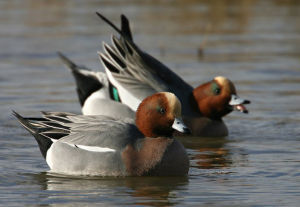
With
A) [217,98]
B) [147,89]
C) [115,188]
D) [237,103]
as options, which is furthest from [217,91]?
[115,188]

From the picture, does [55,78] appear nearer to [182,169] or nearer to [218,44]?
[218,44]

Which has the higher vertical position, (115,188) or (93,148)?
(93,148)

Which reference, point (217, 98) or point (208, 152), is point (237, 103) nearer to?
point (217, 98)

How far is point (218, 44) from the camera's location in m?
14.5

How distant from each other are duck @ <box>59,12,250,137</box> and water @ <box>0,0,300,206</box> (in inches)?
10.9

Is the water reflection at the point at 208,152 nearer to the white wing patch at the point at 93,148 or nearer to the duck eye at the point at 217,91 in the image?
the duck eye at the point at 217,91

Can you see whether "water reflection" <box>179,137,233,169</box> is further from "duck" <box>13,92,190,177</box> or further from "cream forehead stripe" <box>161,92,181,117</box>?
"cream forehead stripe" <box>161,92,181,117</box>

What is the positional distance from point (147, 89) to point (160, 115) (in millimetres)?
2341

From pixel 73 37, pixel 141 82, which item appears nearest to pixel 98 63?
pixel 73 37

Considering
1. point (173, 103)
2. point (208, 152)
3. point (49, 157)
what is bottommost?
point (208, 152)

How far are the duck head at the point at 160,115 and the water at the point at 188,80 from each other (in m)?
0.43

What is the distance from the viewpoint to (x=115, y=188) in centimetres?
677

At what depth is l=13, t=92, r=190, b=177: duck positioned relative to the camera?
705 centimetres

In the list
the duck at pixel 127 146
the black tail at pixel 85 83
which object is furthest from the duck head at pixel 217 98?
the duck at pixel 127 146
